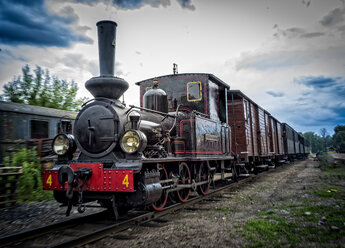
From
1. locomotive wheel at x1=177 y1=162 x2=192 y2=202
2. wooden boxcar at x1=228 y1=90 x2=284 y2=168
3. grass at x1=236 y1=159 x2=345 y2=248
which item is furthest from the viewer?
wooden boxcar at x1=228 y1=90 x2=284 y2=168

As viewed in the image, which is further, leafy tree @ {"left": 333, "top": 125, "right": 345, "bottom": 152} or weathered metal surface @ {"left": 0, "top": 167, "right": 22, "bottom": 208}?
leafy tree @ {"left": 333, "top": 125, "right": 345, "bottom": 152}

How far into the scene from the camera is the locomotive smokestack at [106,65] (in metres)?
4.76

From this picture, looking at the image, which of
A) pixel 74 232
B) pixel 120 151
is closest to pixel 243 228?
pixel 120 151

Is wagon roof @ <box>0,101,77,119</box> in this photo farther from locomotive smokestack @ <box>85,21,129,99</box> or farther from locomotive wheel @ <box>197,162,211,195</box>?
locomotive wheel @ <box>197,162,211,195</box>

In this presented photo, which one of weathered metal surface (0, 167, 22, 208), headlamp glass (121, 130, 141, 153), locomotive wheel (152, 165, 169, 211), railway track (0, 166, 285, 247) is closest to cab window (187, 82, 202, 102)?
locomotive wheel (152, 165, 169, 211)

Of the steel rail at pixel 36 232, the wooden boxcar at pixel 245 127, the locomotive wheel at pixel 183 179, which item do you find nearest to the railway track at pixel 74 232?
the steel rail at pixel 36 232

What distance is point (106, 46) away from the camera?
4.76 metres

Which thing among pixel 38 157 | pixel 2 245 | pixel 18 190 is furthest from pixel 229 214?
pixel 38 157

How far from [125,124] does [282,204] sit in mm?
3677

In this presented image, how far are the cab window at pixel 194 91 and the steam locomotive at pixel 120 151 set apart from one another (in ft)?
1.62

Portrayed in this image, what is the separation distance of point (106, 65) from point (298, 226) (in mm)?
4081

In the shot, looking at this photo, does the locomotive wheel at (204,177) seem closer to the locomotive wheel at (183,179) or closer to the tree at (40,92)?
the locomotive wheel at (183,179)

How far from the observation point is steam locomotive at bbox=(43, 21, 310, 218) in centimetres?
413

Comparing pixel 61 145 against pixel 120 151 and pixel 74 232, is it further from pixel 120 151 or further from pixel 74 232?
pixel 74 232
